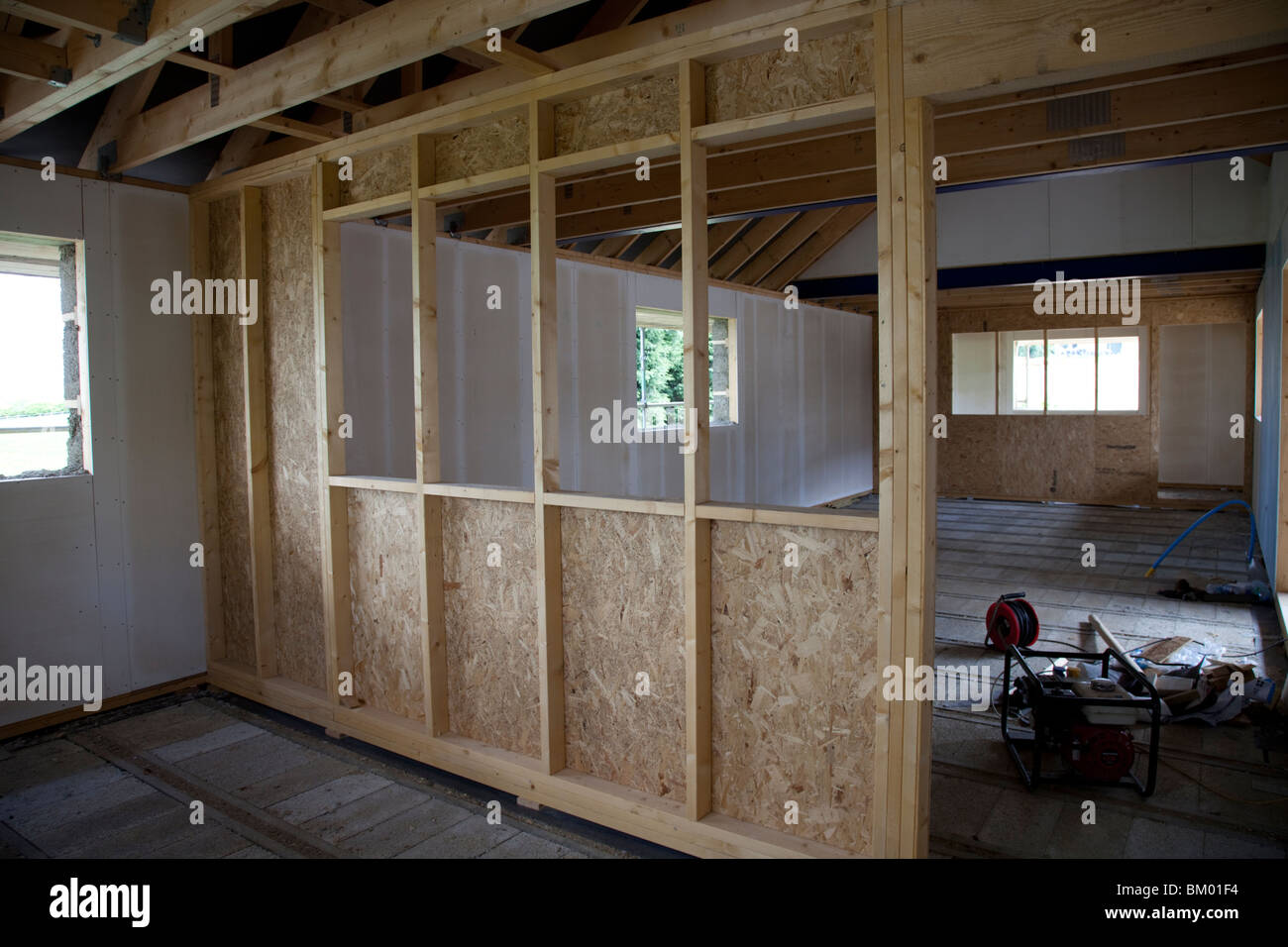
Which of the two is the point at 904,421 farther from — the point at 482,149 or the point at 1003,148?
the point at 1003,148

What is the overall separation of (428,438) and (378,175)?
53.8 inches

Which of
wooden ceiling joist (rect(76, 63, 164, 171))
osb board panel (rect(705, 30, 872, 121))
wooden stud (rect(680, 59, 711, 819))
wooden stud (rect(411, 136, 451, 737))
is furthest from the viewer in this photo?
wooden ceiling joist (rect(76, 63, 164, 171))

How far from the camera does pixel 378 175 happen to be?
4.11m

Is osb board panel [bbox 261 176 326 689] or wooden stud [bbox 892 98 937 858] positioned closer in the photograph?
wooden stud [bbox 892 98 937 858]

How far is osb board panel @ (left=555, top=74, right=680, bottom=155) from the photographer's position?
3.12 m

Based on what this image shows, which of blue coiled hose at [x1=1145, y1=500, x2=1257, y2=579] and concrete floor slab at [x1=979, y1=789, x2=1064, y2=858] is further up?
blue coiled hose at [x1=1145, y1=500, x2=1257, y2=579]

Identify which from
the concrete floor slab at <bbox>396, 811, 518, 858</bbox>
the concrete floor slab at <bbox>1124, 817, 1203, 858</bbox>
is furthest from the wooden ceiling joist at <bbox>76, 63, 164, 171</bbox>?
the concrete floor slab at <bbox>1124, 817, 1203, 858</bbox>

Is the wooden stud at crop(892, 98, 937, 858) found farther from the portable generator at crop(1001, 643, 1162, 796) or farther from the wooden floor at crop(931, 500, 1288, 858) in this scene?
the portable generator at crop(1001, 643, 1162, 796)

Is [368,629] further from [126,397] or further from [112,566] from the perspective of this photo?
[126,397]

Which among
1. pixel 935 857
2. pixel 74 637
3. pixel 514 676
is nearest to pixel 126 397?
pixel 74 637

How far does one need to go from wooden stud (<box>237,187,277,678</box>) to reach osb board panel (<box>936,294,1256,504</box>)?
10118 mm

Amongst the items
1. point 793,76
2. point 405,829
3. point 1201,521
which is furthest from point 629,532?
point 1201,521

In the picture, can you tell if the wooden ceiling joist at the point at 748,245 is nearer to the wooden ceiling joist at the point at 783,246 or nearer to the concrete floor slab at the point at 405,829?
the wooden ceiling joist at the point at 783,246

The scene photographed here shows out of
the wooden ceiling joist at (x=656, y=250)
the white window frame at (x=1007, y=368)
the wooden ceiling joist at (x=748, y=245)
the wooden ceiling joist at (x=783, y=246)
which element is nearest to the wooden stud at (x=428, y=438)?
the wooden ceiling joist at (x=656, y=250)
